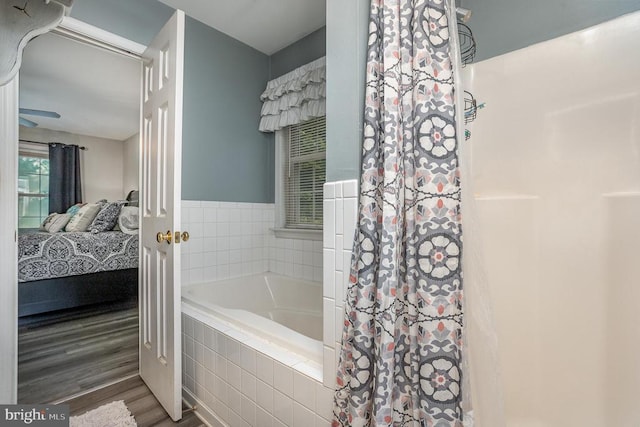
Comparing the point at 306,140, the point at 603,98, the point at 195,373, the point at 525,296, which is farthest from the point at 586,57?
the point at 195,373

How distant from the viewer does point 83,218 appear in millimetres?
3738

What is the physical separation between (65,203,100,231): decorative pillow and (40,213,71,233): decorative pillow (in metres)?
0.14

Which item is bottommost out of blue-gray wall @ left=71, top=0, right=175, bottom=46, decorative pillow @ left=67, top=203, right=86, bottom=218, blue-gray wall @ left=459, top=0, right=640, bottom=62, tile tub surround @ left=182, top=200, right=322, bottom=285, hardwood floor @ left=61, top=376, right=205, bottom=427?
hardwood floor @ left=61, top=376, right=205, bottom=427

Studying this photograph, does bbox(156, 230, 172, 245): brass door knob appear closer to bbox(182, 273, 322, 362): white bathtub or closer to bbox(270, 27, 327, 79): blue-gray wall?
bbox(182, 273, 322, 362): white bathtub

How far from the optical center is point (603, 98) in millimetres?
1020

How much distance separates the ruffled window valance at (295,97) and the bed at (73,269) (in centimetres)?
238

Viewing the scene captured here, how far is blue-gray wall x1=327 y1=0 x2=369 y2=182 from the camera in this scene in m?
0.95

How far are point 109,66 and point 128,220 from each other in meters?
1.83

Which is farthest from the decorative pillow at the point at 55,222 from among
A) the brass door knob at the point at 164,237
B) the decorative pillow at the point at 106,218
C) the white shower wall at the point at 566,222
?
the white shower wall at the point at 566,222

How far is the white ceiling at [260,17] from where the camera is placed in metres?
2.12

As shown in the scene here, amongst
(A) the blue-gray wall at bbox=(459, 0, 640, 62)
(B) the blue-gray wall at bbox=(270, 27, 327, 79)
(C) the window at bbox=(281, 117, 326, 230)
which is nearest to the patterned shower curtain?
(A) the blue-gray wall at bbox=(459, 0, 640, 62)

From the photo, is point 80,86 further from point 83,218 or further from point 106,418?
point 106,418

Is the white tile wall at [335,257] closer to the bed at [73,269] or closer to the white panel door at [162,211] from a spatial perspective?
the white panel door at [162,211]

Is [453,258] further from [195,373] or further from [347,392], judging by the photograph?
[195,373]
